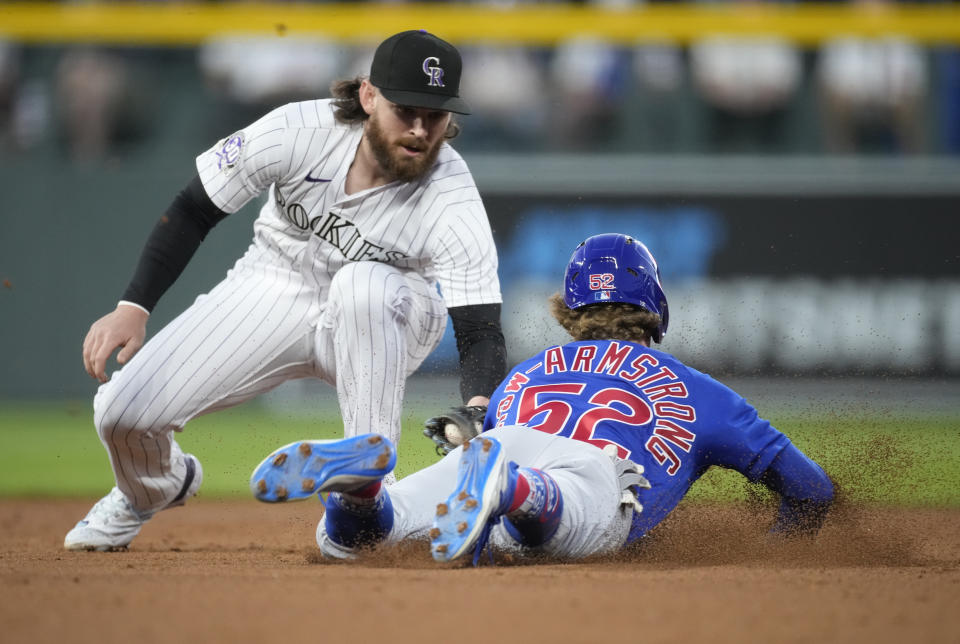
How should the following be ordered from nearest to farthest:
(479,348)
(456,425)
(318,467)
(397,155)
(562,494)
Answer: (318,467) → (562,494) → (456,425) → (479,348) → (397,155)

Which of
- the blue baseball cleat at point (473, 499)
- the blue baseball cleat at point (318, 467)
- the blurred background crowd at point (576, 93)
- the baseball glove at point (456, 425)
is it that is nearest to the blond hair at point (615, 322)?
the baseball glove at point (456, 425)

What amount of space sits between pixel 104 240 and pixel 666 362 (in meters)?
7.41

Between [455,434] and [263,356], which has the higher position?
[263,356]

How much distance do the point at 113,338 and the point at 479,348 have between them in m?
1.18

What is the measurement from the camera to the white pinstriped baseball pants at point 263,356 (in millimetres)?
3916

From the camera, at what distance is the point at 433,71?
155 inches

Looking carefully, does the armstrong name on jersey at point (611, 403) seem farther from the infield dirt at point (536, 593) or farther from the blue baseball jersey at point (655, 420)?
the infield dirt at point (536, 593)

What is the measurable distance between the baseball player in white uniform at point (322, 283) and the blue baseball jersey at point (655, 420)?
394mm

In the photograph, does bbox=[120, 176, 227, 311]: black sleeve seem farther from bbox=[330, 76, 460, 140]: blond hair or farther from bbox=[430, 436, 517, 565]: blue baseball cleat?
bbox=[430, 436, 517, 565]: blue baseball cleat

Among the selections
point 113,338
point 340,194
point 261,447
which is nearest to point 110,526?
point 113,338

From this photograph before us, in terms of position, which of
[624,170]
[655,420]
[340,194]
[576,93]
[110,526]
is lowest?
[110,526]

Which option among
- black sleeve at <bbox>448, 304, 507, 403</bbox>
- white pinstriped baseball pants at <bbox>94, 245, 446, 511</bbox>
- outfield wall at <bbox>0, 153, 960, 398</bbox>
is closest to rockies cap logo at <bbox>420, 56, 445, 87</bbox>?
white pinstriped baseball pants at <bbox>94, 245, 446, 511</bbox>

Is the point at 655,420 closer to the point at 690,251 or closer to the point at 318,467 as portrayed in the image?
the point at 318,467

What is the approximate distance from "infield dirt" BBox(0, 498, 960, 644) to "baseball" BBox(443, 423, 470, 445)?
347mm
